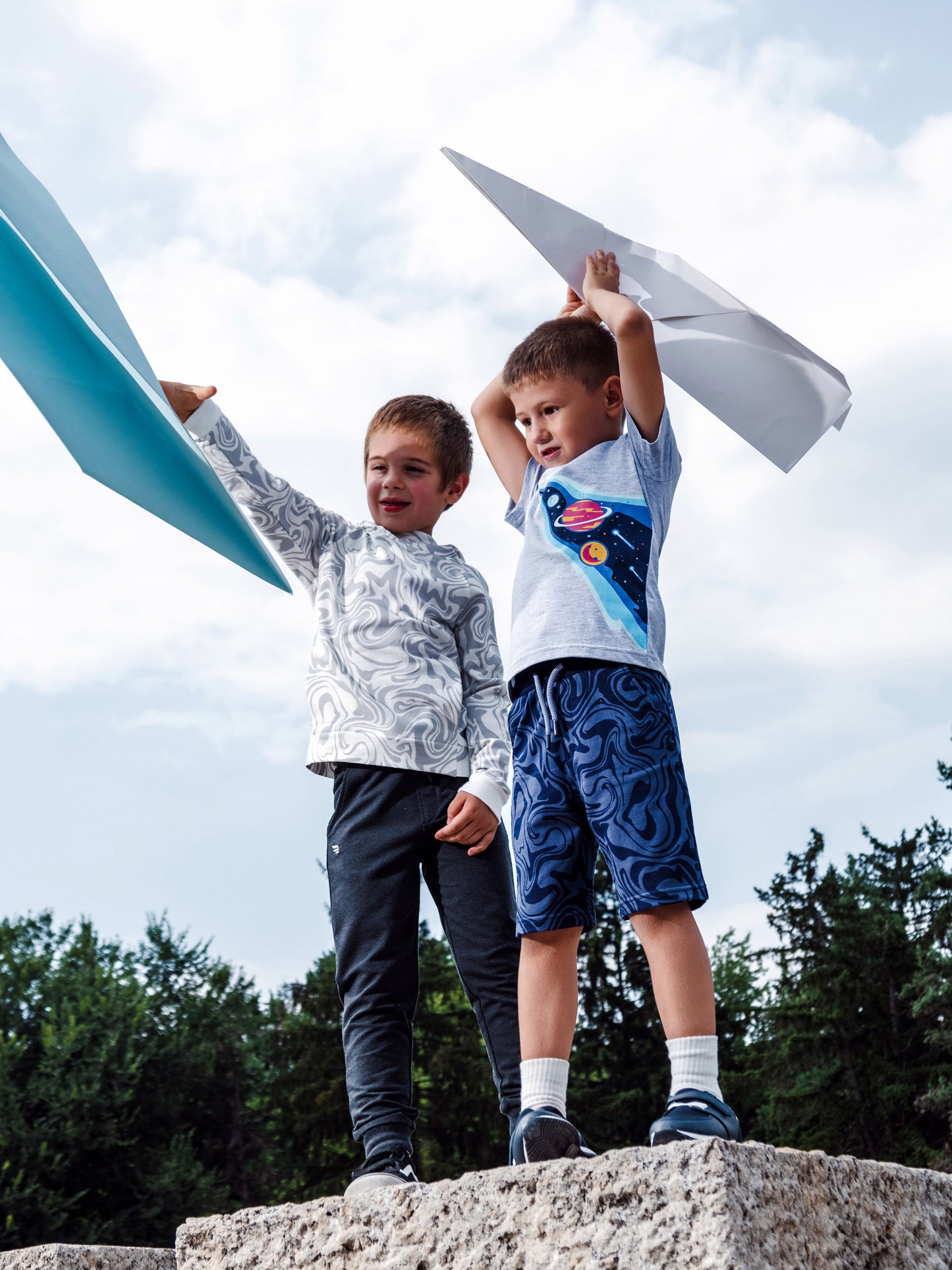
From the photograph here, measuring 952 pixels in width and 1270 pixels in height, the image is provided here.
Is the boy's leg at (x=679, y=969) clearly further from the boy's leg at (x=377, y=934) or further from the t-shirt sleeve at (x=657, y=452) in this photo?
the t-shirt sleeve at (x=657, y=452)

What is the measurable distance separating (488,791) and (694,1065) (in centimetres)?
100

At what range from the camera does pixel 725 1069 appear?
2278 centimetres

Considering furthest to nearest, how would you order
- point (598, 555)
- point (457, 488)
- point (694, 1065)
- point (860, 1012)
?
point (860, 1012)
point (457, 488)
point (598, 555)
point (694, 1065)

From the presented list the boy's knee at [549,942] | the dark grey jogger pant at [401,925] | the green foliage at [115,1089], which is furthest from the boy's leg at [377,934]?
Answer: the green foliage at [115,1089]

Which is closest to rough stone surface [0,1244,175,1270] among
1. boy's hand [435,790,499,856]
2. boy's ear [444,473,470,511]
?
boy's hand [435,790,499,856]

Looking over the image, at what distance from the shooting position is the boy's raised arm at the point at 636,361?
2.72 metres

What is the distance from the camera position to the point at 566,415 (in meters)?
2.82

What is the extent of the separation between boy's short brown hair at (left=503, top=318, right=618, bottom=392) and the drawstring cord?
0.75 m

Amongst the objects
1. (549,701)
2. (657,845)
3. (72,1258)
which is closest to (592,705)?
(549,701)

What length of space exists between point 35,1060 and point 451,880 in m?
17.6

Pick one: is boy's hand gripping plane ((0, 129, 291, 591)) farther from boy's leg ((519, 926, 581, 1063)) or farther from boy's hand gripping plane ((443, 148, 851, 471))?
boy's leg ((519, 926, 581, 1063))

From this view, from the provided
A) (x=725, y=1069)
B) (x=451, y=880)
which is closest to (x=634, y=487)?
(x=451, y=880)

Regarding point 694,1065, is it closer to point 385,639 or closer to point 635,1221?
point 635,1221

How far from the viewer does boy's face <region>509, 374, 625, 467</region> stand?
282 centimetres
